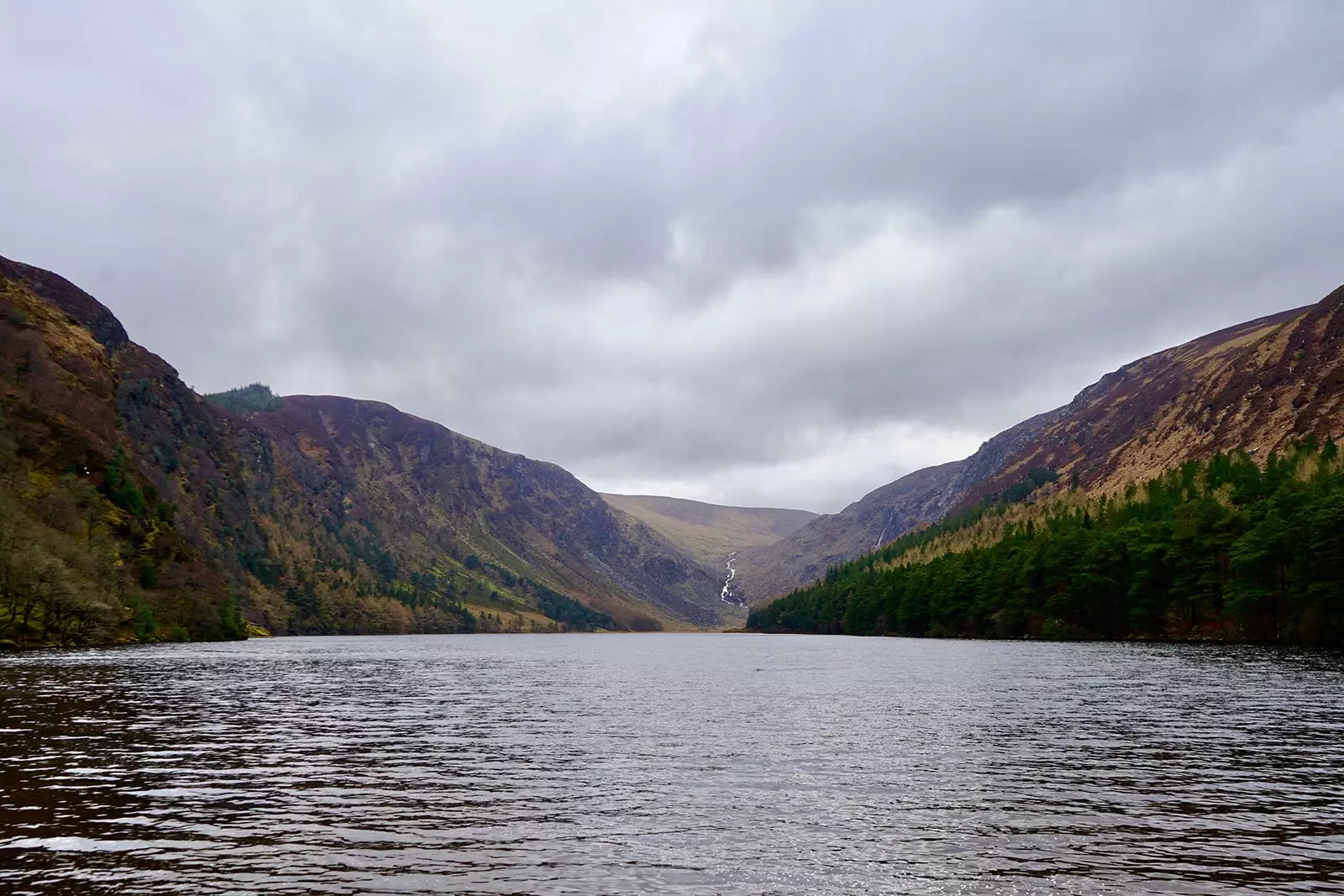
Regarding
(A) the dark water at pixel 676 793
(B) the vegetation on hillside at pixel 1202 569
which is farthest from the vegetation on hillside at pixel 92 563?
(B) the vegetation on hillside at pixel 1202 569

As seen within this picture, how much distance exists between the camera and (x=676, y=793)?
98.2 ft

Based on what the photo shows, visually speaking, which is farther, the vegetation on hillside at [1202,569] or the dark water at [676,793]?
the vegetation on hillside at [1202,569]

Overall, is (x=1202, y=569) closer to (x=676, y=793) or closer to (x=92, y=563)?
(x=676, y=793)

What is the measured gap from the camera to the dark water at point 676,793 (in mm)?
20516

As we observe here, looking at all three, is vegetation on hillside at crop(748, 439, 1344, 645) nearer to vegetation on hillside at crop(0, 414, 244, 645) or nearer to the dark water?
the dark water

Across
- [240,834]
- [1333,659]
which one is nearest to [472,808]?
[240,834]

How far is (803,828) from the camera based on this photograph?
2494cm

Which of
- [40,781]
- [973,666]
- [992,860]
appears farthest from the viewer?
[973,666]

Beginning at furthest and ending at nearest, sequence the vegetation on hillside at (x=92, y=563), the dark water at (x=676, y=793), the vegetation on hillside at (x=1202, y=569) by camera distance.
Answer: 1. the vegetation on hillside at (x=1202, y=569)
2. the vegetation on hillside at (x=92, y=563)
3. the dark water at (x=676, y=793)

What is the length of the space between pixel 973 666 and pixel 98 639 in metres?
116

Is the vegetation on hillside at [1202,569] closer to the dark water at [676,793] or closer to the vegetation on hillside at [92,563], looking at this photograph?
the dark water at [676,793]

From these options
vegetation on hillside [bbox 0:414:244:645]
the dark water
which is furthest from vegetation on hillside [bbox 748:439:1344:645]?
vegetation on hillside [bbox 0:414:244:645]

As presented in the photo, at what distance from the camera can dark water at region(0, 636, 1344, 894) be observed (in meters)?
20.5

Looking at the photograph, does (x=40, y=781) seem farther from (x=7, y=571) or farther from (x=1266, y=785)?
(x=7, y=571)
